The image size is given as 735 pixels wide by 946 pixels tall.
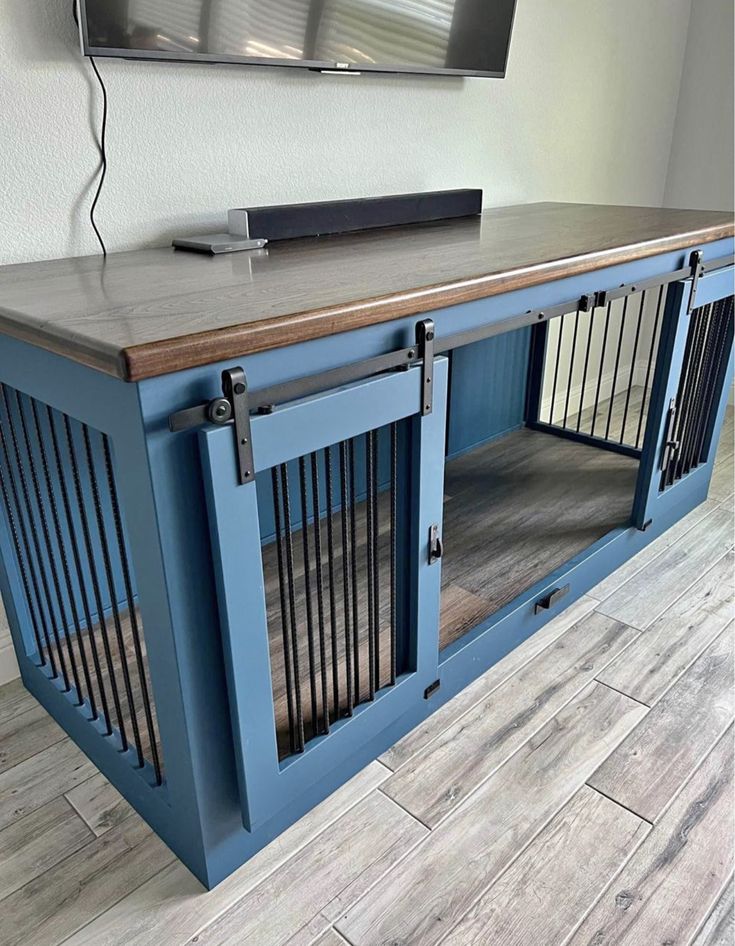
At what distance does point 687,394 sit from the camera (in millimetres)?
2076

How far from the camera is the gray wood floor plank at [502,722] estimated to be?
1.37 m

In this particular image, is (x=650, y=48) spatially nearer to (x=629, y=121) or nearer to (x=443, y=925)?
(x=629, y=121)

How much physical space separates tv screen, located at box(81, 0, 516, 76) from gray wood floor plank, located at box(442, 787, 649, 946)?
1.58 metres

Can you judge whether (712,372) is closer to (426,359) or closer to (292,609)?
(426,359)

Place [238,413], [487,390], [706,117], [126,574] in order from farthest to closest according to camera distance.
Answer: [706,117] → [487,390] → [126,574] → [238,413]

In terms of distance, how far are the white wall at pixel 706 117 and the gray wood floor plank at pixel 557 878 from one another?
2.72 m

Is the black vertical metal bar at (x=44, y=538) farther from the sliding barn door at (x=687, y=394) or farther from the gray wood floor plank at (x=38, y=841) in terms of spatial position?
the sliding barn door at (x=687, y=394)

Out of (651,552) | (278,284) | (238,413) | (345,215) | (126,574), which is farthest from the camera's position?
(651,552)

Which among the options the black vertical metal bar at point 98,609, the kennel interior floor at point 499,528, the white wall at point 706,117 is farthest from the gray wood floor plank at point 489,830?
the white wall at point 706,117

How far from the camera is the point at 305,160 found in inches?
71.2

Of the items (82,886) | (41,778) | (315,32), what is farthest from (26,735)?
(315,32)

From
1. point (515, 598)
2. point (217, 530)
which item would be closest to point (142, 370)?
point (217, 530)

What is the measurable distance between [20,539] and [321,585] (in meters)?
0.62

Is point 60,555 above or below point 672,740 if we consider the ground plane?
above
